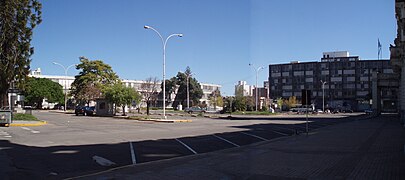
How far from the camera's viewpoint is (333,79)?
117 metres

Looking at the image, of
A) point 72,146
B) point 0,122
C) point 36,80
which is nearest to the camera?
point 72,146

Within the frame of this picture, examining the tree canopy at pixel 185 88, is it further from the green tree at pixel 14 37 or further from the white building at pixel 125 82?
the green tree at pixel 14 37

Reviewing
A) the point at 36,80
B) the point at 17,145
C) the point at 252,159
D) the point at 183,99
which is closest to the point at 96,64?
the point at 36,80

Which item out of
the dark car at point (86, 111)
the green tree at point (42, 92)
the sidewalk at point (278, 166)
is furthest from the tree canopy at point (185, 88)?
the sidewalk at point (278, 166)

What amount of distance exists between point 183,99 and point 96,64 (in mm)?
45387

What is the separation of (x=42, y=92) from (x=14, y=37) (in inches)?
2636

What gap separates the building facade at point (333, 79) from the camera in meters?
113

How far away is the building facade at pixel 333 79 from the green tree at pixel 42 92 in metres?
68.8

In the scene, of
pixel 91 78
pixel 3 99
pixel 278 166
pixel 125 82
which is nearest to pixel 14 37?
pixel 3 99

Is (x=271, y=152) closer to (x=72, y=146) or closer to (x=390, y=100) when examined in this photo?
(x=72, y=146)

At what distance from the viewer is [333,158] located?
39.5 feet

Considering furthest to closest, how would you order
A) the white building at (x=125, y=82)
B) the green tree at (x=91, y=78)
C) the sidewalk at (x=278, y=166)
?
the white building at (x=125, y=82), the green tree at (x=91, y=78), the sidewalk at (x=278, y=166)

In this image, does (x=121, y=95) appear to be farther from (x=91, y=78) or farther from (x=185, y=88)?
(x=185, y=88)

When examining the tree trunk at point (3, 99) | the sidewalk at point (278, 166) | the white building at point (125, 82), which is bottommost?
the sidewalk at point (278, 166)
